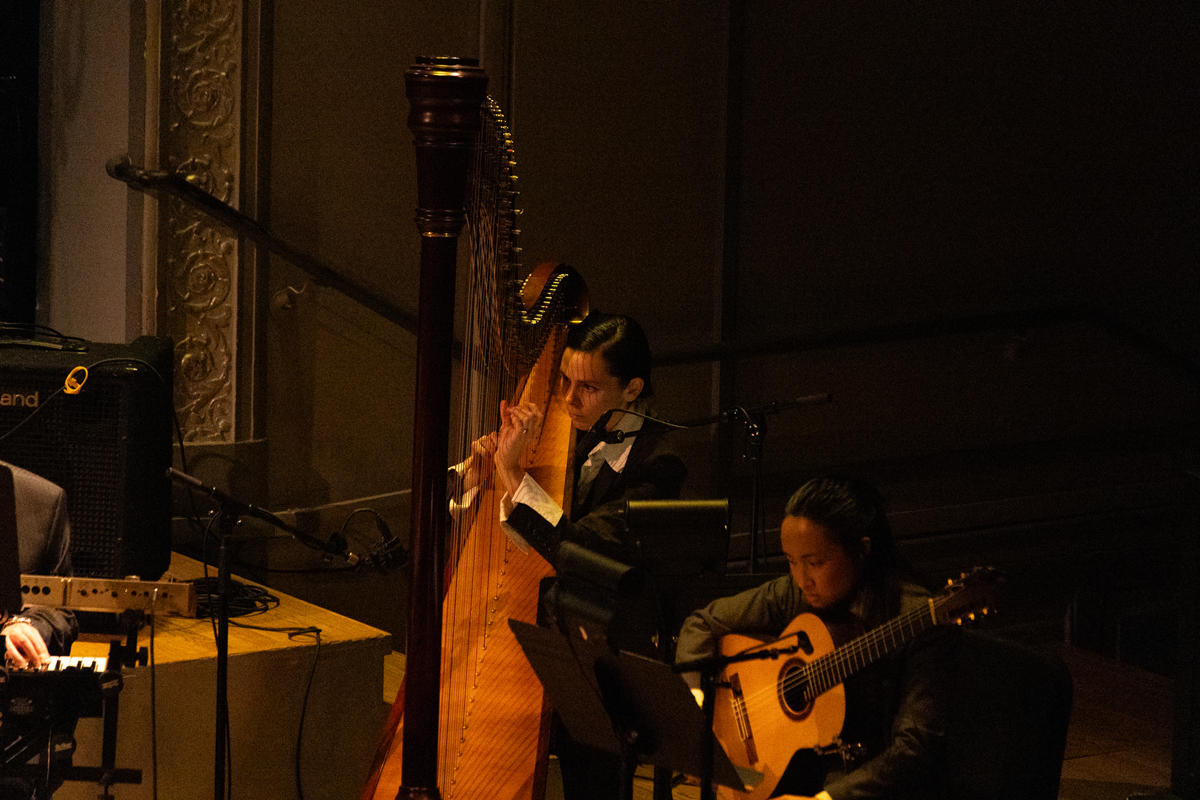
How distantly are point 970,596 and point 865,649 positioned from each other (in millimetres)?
222

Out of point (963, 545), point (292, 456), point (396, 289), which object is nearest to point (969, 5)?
point (963, 545)

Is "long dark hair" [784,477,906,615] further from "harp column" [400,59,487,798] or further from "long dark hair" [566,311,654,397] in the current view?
"harp column" [400,59,487,798]

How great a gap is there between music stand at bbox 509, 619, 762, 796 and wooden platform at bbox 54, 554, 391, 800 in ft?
4.55

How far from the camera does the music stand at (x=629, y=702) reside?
6.75 ft

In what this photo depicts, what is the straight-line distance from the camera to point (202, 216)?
14.4ft

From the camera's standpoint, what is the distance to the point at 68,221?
4648mm

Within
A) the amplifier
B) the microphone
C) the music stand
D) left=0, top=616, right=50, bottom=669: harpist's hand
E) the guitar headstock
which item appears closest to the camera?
the music stand

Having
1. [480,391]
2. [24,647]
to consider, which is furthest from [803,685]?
[24,647]

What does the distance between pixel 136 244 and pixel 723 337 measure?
220cm

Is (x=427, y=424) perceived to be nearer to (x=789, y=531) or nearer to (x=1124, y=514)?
(x=789, y=531)

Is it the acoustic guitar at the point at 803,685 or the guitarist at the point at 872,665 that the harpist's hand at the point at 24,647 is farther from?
the guitarist at the point at 872,665

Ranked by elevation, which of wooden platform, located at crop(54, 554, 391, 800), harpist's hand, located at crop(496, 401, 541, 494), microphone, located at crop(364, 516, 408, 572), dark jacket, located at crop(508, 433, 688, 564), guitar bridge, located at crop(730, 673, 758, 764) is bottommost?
wooden platform, located at crop(54, 554, 391, 800)

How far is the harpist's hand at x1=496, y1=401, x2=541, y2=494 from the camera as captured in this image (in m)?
2.84

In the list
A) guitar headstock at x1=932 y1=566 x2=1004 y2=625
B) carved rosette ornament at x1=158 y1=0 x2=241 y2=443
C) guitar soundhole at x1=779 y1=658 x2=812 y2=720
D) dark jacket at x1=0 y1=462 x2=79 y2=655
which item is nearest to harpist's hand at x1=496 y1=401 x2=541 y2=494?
guitar soundhole at x1=779 y1=658 x2=812 y2=720
